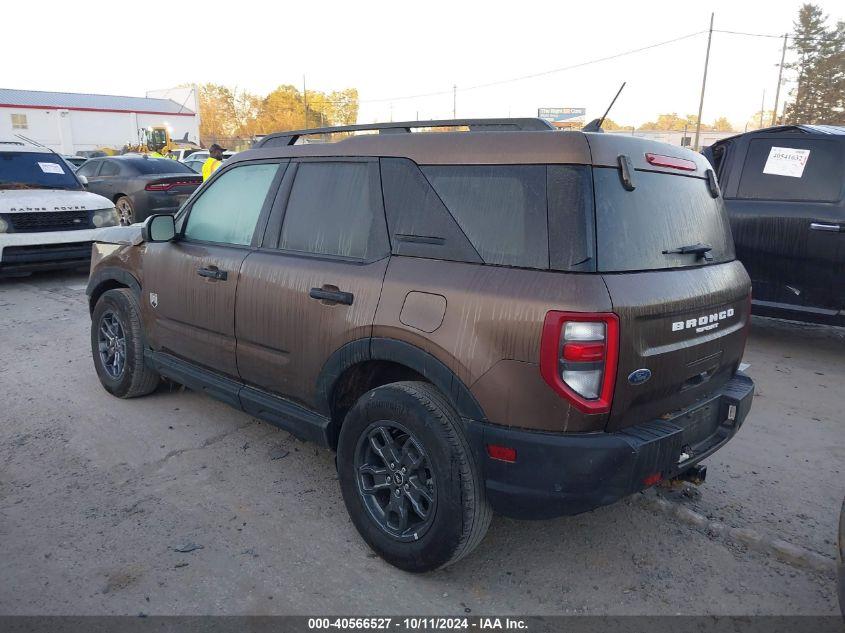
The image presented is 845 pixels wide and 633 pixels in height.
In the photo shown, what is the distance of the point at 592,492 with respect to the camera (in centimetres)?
229

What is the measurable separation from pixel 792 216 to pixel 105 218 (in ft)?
28.5

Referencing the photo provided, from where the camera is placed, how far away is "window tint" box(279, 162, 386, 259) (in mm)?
2908

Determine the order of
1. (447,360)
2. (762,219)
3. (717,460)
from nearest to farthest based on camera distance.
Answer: (447,360)
(717,460)
(762,219)

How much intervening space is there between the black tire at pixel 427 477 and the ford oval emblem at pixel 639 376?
0.66 metres

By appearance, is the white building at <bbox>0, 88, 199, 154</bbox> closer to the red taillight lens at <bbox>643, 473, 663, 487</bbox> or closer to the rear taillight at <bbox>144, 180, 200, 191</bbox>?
the rear taillight at <bbox>144, 180, 200, 191</bbox>

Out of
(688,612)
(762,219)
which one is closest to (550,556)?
(688,612)

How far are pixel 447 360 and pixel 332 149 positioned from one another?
4.45ft

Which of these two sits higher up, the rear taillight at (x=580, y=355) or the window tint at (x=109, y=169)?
the window tint at (x=109, y=169)

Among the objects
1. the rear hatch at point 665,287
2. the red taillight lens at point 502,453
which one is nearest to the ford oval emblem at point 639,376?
the rear hatch at point 665,287

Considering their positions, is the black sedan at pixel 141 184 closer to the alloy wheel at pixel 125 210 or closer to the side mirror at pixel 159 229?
the alloy wheel at pixel 125 210

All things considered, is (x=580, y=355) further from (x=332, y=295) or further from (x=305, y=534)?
(x=305, y=534)

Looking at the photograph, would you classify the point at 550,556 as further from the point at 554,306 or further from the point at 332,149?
the point at 332,149

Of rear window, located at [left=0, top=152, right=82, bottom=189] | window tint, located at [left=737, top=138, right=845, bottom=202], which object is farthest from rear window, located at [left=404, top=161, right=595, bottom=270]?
rear window, located at [left=0, top=152, right=82, bottom=189]

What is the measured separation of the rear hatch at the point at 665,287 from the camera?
2.30m
